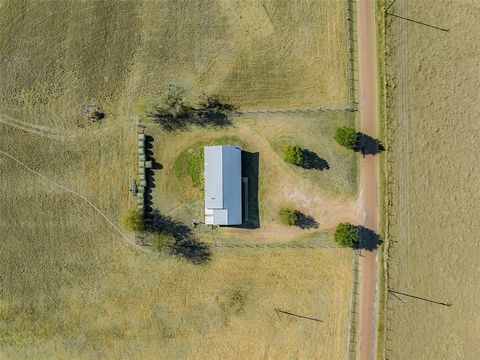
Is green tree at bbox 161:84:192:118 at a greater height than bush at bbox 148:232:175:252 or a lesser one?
greater

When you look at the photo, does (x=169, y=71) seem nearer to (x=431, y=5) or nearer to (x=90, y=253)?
(x=90, y=253)

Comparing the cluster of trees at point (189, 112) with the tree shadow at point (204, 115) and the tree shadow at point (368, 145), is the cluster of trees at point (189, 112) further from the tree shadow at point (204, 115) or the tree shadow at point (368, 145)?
the tree shadow at point (368, 145)

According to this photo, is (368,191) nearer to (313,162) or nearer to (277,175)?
(313,162)

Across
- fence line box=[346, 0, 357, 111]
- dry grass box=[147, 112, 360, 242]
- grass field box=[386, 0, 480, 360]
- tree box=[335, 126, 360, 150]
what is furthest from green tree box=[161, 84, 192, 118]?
grass field box=[386, 0, 480, 360]

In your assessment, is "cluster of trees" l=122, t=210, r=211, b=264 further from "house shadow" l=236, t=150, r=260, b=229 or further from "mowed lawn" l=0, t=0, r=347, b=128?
"mowed lawn" l=0, t=0, r=347, b=128

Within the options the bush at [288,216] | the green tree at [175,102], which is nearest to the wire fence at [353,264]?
the bush at [288,216]

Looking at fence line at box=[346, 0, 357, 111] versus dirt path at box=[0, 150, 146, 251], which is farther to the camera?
dirt path at box=[0, 150, 146, 251]


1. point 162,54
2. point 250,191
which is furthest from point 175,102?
point 250,191

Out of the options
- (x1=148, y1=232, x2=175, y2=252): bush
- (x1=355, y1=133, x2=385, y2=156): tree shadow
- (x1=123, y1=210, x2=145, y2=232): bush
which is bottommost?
(x1=148, y1=232, x2=175, y2=252): bush
